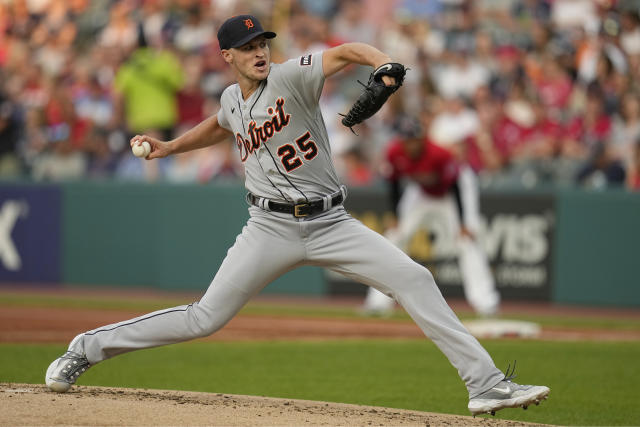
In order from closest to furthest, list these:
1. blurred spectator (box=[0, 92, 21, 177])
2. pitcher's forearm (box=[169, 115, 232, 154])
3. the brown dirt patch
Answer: the brown dirt patch → pitcher's forearm (box=[169, 115, 232, 154]) → blurred spectator (box=[0, 92, 21, 177])

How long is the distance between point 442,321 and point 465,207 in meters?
6.34

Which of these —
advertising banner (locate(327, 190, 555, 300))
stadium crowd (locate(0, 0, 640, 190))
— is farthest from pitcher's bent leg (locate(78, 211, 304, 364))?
stadium crowd (locate(0, 0, 640, 190))

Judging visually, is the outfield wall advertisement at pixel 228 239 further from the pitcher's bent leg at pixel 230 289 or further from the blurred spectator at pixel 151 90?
the pitcher's bent leg at pixel 230 289

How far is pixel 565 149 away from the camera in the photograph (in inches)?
529

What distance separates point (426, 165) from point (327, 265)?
5.97 metres

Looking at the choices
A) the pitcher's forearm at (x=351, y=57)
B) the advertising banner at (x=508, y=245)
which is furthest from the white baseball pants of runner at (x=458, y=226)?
the pitcher's forearm at (x=351, y=57)

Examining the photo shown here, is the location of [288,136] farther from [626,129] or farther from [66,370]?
[626,129]

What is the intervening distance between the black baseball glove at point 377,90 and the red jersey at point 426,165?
642 centimetres

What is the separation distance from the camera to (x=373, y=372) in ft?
27.8

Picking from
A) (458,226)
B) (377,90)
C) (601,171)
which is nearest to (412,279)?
(377,90)

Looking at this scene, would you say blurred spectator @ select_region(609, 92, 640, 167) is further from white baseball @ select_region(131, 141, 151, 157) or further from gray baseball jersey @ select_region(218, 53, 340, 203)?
white baseball @ select_region(131, 141, 151, 157)

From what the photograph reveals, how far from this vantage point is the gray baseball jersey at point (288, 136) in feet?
18.2

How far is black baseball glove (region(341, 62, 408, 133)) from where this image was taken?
195 inches

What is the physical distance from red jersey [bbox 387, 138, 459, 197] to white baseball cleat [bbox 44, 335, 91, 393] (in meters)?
6.28
